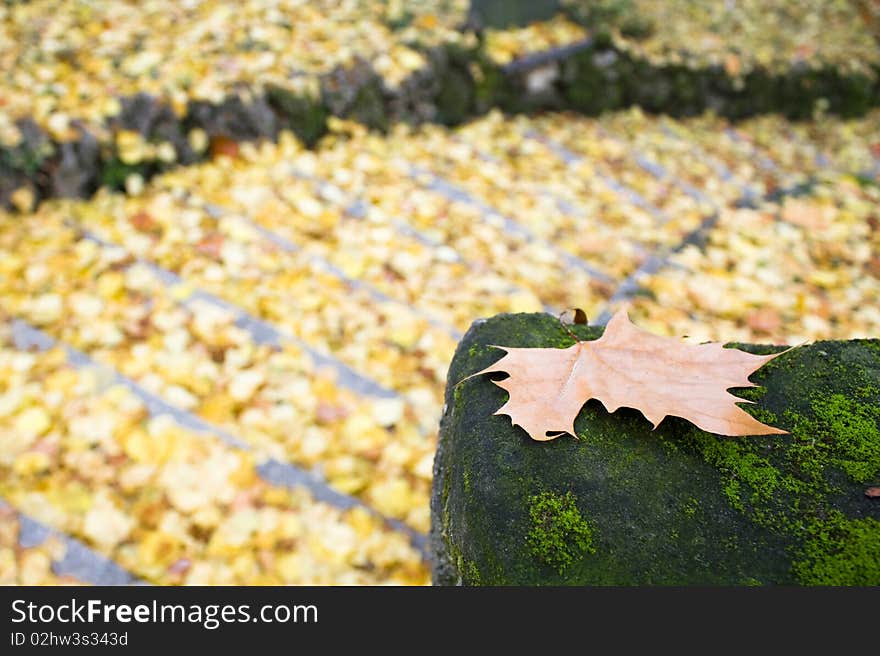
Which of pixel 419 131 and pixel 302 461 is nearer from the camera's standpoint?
pixel 302 461

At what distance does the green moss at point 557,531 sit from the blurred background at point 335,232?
96 centimetres

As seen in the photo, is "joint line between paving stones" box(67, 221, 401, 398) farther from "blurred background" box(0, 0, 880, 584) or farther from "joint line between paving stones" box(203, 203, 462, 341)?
"joint line between paving stones" box(203, 203, 462, 341)

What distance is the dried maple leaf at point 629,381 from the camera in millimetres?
1164

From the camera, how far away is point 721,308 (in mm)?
2746

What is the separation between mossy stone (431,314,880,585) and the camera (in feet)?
3.32

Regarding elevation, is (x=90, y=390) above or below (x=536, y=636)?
below

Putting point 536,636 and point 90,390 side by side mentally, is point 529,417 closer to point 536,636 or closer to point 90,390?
point 536,636

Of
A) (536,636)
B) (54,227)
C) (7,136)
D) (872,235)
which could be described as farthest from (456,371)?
(872,235)

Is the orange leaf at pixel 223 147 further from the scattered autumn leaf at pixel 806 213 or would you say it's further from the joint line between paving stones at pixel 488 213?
the scattered autumn leaf at pixel 806 213

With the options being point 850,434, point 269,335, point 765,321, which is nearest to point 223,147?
point 269,335

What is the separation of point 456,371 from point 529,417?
29 centimetres

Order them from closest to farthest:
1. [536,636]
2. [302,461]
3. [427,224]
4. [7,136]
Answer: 1. [536,636]
2. [302,461]
3. [7,136]
4. [427,224]

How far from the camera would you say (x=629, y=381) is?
1.24m

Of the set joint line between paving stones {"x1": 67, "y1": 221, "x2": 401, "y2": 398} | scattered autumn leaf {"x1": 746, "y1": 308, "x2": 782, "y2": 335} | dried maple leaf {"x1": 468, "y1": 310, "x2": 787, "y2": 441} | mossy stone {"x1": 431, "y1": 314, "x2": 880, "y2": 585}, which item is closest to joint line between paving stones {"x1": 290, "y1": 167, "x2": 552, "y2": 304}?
joint line between paving stones {"x1": 67, "y1": 221, "x2": 401, "y2": 398}
